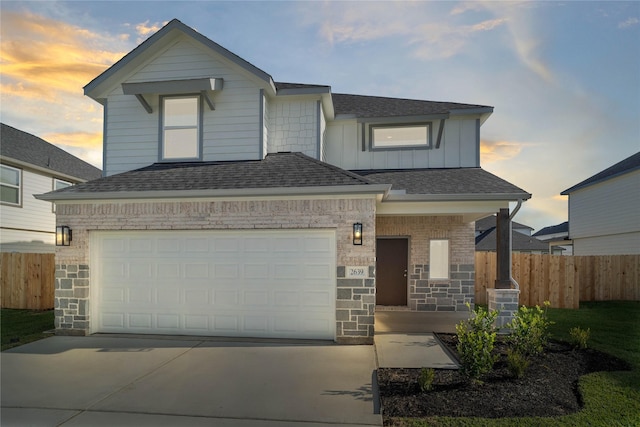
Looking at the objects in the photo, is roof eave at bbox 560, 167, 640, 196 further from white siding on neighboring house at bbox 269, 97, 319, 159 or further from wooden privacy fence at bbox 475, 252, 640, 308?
white siding on neighboring house at bbox 269, 97, 319, 159

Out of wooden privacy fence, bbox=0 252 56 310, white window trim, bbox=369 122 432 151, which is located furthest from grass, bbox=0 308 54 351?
white window trim, bbox=369 122 432 151

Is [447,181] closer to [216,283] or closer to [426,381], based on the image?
[426,381]

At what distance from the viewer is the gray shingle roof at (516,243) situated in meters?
25.9

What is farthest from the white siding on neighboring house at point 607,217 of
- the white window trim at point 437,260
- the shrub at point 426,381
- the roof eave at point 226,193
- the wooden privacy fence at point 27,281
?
the wooden privacy fence at point 27,281

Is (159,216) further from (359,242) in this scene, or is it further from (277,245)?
(359,242)

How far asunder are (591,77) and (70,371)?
1414 centimetres

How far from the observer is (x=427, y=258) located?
11164mm

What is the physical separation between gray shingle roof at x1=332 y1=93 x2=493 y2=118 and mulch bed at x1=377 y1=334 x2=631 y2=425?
25.3ft

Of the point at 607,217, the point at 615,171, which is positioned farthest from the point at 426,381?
the point at 615,171

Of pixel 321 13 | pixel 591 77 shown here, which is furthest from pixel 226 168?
pixel 591 77

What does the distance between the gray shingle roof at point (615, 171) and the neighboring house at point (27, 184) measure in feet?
84.9

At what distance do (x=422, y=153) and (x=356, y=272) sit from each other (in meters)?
5.69

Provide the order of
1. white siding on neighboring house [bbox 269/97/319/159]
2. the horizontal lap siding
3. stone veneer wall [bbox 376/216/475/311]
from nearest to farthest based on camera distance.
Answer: white siding on neighboring house [bbox 269/97/319/159] → stone veneer wall [bbox 376/216/475/311] → the horizontal lap siding

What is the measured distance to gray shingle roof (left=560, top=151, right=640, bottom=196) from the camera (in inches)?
698
